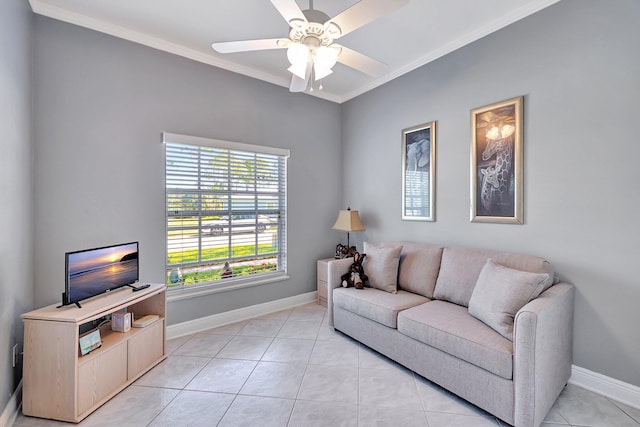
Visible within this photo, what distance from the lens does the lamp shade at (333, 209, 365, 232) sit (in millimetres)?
3521

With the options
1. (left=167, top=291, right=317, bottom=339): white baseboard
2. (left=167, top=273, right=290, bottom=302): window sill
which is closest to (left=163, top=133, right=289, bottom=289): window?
(left=167, top=273, right=290, bottom=302): window sill

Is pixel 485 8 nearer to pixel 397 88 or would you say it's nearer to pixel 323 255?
pixel 397 88

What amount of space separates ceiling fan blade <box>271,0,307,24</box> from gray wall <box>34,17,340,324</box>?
1727 millimetres

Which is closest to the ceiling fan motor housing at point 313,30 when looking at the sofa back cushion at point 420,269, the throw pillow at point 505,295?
the throw pillow at point 505,295

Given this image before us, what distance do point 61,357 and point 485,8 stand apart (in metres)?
3.88

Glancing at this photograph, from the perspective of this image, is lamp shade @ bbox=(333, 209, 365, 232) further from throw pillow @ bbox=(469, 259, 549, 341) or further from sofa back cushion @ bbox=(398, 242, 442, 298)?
throw pillow @ bbox=(469, 259, 549, 341)

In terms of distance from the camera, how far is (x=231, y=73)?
10.3 ft

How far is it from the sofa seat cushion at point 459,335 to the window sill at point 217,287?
177 cm

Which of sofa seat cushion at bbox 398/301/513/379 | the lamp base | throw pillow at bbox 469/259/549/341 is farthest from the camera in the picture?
the lamp base

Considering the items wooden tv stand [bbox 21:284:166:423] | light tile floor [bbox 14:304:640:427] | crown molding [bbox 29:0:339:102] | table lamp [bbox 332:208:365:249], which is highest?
crown molding [bbox 29:0:339:102]

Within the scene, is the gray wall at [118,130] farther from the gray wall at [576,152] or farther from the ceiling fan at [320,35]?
the gray wall at [576,152]

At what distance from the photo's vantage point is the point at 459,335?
1.84 m

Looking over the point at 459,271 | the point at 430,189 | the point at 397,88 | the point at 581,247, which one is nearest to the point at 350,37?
the point at 397,88

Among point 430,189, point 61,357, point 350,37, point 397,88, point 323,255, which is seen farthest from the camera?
point 323,255
